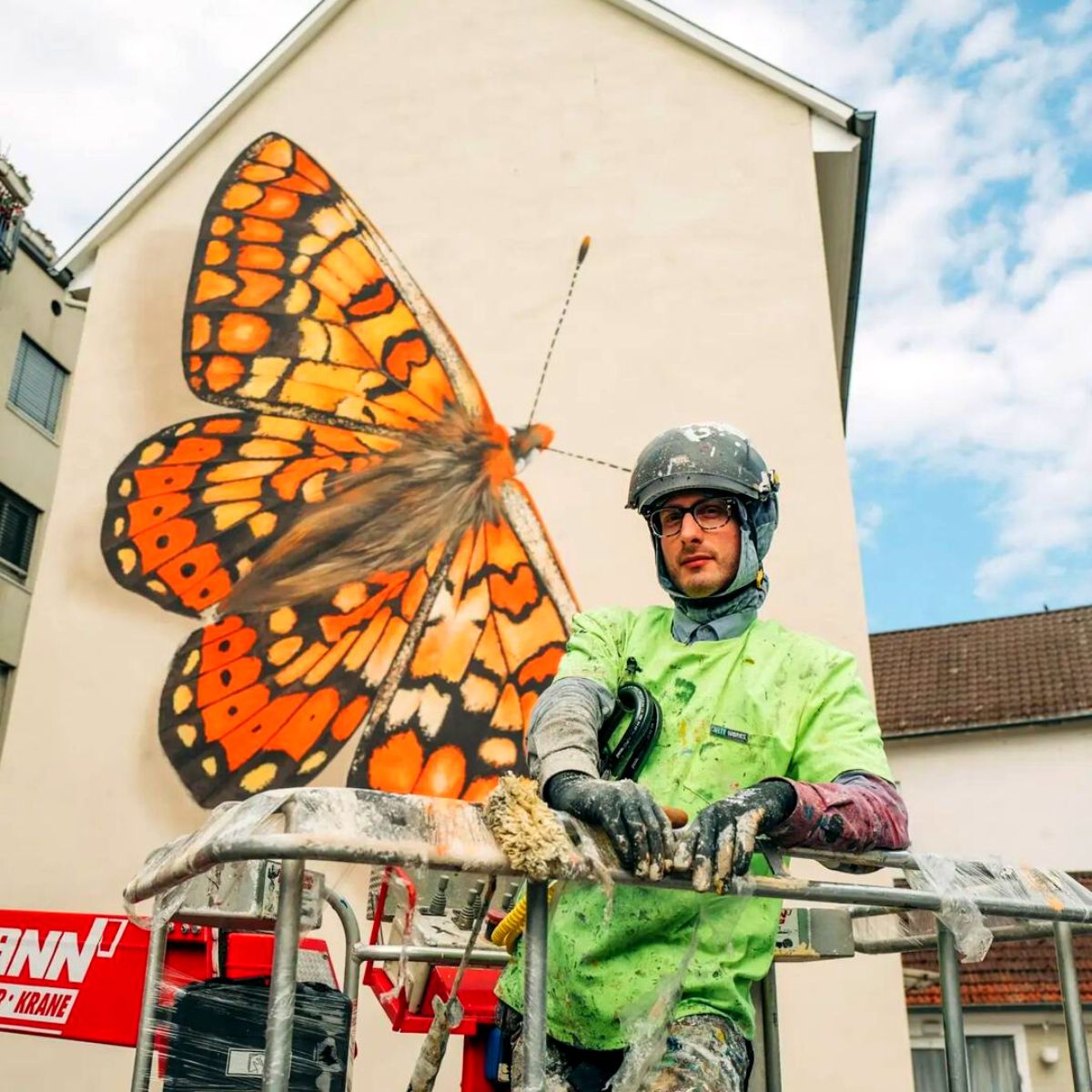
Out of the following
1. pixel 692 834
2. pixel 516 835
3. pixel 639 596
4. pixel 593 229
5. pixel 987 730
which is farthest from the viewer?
pixel 987 730

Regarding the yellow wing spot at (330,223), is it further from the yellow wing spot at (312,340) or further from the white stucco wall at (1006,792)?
the white stucco wall at (1006,792)

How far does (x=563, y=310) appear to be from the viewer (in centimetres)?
839

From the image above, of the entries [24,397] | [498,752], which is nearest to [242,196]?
[498,752]

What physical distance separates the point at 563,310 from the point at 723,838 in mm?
7008

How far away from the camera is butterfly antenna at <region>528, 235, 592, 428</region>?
817cm

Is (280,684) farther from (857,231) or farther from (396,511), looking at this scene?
(857,231)

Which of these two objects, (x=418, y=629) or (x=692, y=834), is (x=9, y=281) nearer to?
(x=418, y=629)

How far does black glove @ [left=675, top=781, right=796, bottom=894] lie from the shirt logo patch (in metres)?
0.43

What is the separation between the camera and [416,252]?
896cm

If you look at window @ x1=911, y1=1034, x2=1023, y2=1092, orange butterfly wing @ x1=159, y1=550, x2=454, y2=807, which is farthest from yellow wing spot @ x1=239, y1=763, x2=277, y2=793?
window @ x1=911, y1=1034, x2=1023, y2=1092

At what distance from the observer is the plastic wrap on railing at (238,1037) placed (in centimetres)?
216

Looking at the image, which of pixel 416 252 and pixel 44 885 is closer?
pixel 44 885

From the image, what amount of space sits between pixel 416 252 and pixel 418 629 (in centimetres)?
315

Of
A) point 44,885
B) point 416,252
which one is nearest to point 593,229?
point 416,252
